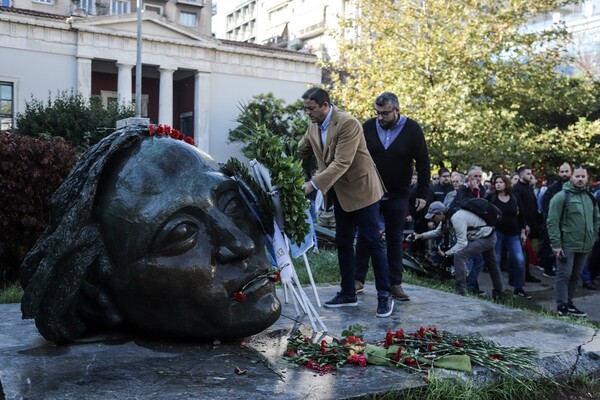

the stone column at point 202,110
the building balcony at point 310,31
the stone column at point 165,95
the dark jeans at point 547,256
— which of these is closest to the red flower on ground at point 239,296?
the dark jeans at point 547,256

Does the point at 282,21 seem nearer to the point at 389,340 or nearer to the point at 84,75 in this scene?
the point at 84,75

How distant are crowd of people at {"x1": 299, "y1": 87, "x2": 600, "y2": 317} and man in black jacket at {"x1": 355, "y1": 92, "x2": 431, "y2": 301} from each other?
1cm

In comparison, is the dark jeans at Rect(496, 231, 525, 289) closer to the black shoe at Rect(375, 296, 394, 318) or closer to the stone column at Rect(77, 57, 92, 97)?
the black shoe at Rect(375, 296, 394, 318)

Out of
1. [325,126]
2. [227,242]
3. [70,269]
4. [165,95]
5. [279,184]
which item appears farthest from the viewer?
[165,95]

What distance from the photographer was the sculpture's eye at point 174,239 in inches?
156

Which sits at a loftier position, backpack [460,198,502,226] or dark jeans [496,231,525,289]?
backpack [460,198,502,226]

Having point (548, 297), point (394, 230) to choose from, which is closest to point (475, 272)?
point (548, 297)

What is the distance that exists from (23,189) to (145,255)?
4.35 meters

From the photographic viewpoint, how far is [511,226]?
9.26 metres

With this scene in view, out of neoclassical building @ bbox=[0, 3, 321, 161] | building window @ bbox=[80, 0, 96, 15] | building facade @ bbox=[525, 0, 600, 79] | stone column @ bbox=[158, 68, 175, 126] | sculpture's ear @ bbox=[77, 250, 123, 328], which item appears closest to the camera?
sculpture's ear @ bbox=[77, 250, 123, 328]

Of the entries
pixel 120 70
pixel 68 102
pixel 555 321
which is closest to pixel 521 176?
pixel 555 321

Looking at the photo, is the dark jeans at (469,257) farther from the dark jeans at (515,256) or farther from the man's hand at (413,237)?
the man's hand at (413,237)

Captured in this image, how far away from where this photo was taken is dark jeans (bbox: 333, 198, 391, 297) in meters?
5.64

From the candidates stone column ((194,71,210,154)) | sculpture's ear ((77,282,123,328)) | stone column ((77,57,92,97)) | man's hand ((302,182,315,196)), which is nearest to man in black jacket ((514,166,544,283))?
man's hand ((302,182,315,196))
